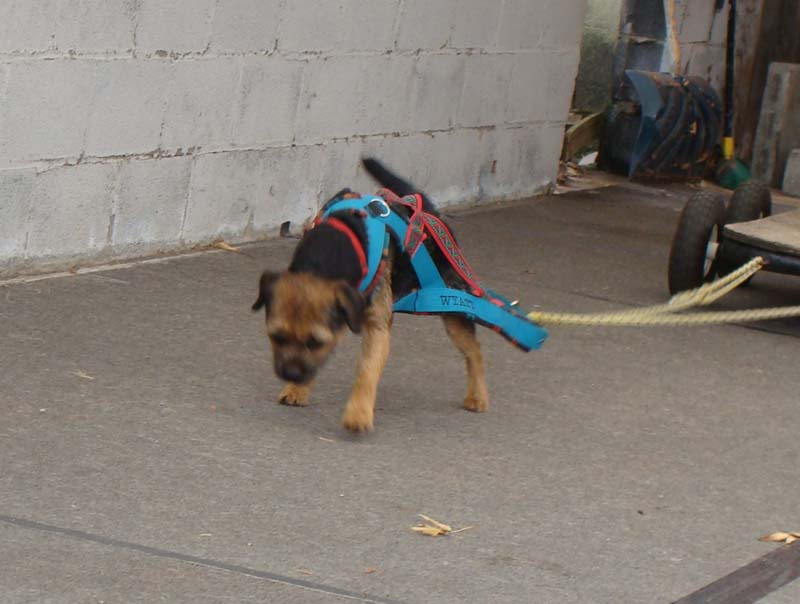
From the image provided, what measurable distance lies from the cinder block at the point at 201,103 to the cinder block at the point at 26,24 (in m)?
0.97

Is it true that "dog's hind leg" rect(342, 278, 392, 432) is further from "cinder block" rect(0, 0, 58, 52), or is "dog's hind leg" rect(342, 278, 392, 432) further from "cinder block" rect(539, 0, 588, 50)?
"cinder block" rect(539, 0, 588, 50)

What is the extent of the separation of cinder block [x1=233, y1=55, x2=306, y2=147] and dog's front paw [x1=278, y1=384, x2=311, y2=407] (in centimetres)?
303

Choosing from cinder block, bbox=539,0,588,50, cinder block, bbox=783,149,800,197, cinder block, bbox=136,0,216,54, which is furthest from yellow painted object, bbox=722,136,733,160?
cinder block, bbox=136,0,216,54

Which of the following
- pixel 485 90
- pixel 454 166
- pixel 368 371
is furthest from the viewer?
pixel 485 90

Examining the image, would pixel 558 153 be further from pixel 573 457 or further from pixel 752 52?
pixel 573 457

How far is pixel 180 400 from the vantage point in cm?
556

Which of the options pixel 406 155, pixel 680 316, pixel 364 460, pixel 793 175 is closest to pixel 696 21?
pixel 793 175

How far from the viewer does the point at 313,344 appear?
16.1 ft

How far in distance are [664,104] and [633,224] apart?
2.20 meters

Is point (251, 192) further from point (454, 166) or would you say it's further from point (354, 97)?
point (454, 166)

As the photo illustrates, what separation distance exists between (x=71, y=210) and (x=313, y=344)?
2.86 meters

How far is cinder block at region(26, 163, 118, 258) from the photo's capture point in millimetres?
7156

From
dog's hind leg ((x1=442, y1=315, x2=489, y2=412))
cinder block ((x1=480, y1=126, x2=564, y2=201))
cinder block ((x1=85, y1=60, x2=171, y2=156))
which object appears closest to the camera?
dog's hind leg ((x1=442, y1=315, x2=489, y2=412))

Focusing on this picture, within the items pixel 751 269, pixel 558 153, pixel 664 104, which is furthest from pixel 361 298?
pixel 664 104
